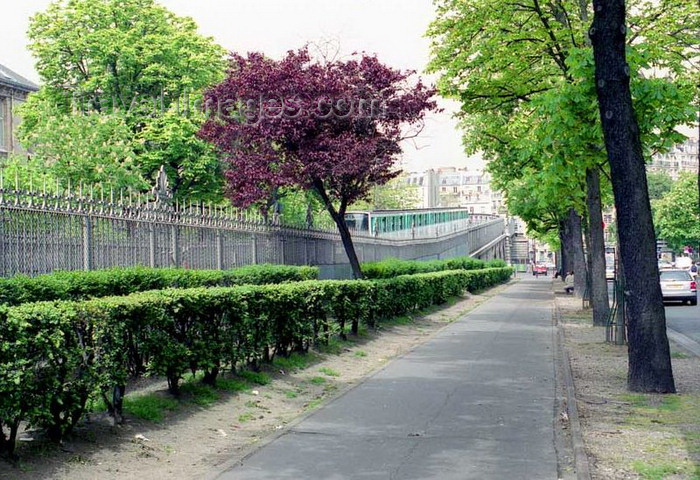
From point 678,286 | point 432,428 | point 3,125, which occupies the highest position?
point 3,125

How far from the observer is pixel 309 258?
2384 cm

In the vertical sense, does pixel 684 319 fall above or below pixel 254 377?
below

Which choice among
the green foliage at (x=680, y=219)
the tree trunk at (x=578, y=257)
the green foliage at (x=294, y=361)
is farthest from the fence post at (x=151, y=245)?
the green foliage at (x=680, y=219)

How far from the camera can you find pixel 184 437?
9.27 metres

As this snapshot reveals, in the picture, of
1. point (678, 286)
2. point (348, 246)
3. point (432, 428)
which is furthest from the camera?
point (678, 286)

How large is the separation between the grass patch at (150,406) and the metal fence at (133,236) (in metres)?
2.75

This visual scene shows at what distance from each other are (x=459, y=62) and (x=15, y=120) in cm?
3472

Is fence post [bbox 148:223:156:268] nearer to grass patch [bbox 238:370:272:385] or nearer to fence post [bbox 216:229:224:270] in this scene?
fence post [bbox 216:229:224:270]

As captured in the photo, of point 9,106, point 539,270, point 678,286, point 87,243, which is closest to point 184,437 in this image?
point 87,243

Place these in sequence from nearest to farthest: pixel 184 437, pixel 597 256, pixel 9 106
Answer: pixel 184 437
pixel 597 256
pixel 9 106

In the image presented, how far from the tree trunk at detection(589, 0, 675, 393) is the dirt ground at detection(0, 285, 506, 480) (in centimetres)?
388

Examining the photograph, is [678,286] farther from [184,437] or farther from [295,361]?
[184,437]

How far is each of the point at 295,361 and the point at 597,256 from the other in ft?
39.9

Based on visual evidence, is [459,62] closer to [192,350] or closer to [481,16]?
[481,16]
